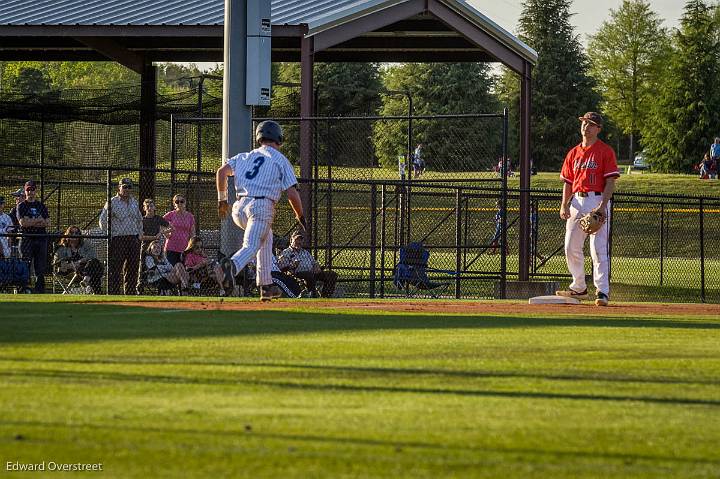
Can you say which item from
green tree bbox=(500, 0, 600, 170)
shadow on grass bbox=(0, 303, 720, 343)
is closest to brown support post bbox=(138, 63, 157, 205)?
shadow on grass bbox=(0, 303, 720, 343)

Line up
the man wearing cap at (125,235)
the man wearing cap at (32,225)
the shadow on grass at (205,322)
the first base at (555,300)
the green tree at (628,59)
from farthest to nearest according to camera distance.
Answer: the green tree at (628,59)
the man wearing cap at (32,225)
the man wearing cap at (125,235)
the first base at (555,300)
the shadow on grass at (205,322)

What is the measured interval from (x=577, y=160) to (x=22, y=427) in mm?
10131

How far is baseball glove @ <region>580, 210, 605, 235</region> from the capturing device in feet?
45.4

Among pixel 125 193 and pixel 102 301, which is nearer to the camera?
pixel 102 301

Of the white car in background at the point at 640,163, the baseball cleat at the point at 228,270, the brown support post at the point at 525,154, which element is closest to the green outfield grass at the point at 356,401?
the baseball cleat at the point at 228,270

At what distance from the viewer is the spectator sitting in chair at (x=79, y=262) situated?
19812mm

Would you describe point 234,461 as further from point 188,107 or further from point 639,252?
point 639,252

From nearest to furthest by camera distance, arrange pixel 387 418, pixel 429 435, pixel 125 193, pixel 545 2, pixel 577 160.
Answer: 1. pixel 429 435
2. pixel 387 418
3. pixel 577 160
4. pixel 125 193
5. pixel 545 2

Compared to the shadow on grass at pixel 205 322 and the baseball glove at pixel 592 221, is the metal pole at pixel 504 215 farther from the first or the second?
the shadow on grass at pixel 205 322

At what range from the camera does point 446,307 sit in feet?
45.3

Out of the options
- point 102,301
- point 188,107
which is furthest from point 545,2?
point 102,301

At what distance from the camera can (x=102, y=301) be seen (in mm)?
13242

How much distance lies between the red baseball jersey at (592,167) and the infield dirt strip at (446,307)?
4.40ft

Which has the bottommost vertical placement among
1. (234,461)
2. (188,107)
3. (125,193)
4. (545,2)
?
(234,461)
